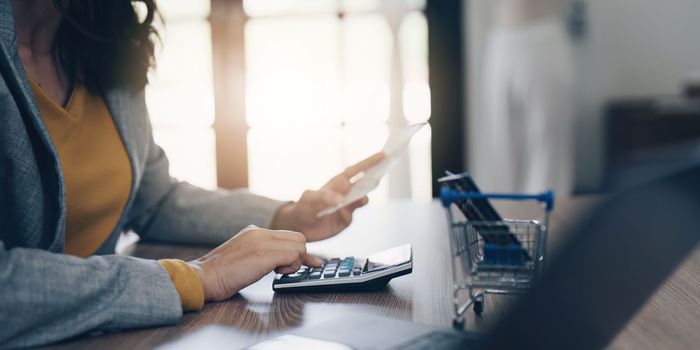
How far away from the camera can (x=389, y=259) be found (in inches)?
34.5

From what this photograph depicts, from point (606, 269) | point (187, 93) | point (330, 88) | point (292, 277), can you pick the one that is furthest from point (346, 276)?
point (187, 93)

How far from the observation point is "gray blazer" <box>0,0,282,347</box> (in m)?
0.63

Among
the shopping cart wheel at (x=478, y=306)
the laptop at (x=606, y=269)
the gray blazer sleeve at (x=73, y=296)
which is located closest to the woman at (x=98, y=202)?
the gray blazer sleeve at (x=73, y=296)

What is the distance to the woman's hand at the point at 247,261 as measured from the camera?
2.54 ft

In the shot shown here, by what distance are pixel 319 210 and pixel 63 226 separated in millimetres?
397

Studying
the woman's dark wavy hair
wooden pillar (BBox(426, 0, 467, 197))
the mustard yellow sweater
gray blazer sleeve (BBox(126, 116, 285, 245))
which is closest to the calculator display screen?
gray blazer sleeve (BBox(126, 116, 285, 245))

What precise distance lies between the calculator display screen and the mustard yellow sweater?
0.46 metres

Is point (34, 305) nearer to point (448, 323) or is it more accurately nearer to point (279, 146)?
point (448, 323)

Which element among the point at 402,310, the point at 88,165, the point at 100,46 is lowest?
the point at 402,310

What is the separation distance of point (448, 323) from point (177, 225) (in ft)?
2.27

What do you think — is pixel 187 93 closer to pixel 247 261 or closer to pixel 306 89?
pixel 306 89

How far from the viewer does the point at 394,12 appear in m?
3.41

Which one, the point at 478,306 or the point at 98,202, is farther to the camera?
the point at 98,202

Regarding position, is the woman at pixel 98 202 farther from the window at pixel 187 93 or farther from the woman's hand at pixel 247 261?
the window at pixel 187 93
